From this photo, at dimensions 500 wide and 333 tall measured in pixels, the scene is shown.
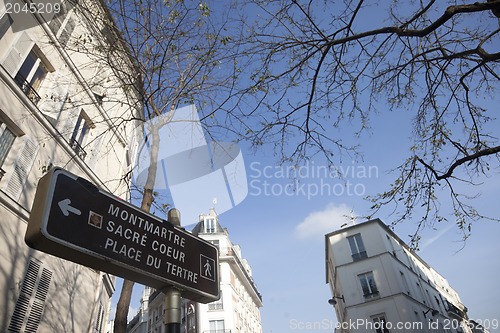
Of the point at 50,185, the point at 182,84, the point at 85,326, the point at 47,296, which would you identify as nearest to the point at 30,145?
the point at 47,296

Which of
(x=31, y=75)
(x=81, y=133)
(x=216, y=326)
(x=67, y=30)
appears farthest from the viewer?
(x=216, y=326)

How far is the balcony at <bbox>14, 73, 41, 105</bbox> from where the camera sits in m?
8.58

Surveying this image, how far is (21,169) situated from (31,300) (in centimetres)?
327

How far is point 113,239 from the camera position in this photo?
1980mm

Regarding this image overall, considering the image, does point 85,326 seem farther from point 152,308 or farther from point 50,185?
point 152,308

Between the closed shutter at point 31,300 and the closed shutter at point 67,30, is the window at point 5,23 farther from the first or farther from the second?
the closed shutter at point 31,300

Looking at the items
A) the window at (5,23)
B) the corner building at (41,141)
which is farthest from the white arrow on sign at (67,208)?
the window at (5,23)

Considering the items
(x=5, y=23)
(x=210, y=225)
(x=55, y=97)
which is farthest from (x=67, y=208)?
(x=210, y=225)

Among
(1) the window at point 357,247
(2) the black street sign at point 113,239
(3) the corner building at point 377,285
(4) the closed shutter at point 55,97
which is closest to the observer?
(2) the black street sign at point 113,239

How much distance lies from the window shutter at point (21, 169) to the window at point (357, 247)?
24451 mm

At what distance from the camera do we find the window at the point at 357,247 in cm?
2605

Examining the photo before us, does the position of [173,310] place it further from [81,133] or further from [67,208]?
[81,133]

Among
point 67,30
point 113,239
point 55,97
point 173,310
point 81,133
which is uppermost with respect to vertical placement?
point 67,30

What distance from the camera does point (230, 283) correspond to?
35.0m
